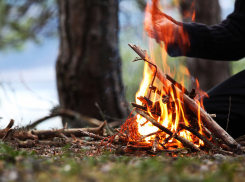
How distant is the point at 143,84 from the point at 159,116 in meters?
0.33

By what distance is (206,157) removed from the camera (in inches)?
65.6

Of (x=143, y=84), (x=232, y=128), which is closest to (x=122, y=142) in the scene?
(x=143, y=84)

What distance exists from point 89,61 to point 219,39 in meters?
2.27

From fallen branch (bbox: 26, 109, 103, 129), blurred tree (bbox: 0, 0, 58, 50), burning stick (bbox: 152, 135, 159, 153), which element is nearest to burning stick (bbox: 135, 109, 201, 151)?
burning stick (bbox: 152, 135, 159, 153)

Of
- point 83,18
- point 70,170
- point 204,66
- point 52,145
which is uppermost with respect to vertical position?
point 83,18

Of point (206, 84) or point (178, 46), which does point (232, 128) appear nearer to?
point (178, 46)

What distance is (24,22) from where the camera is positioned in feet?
21.1

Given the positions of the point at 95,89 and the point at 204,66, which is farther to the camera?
the point at 204,66

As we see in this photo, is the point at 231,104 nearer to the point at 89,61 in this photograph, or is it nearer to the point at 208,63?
the point at 89,61

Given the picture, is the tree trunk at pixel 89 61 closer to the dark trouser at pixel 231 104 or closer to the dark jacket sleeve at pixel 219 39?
the dark jacket sleeve at pixel 219 39

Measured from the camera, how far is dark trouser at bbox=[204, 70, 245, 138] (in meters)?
2.51

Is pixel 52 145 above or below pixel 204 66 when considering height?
below

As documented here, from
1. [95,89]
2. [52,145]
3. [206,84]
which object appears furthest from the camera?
[206,84]

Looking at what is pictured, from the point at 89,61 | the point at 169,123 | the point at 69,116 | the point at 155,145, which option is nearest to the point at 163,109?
the point at 169,123
